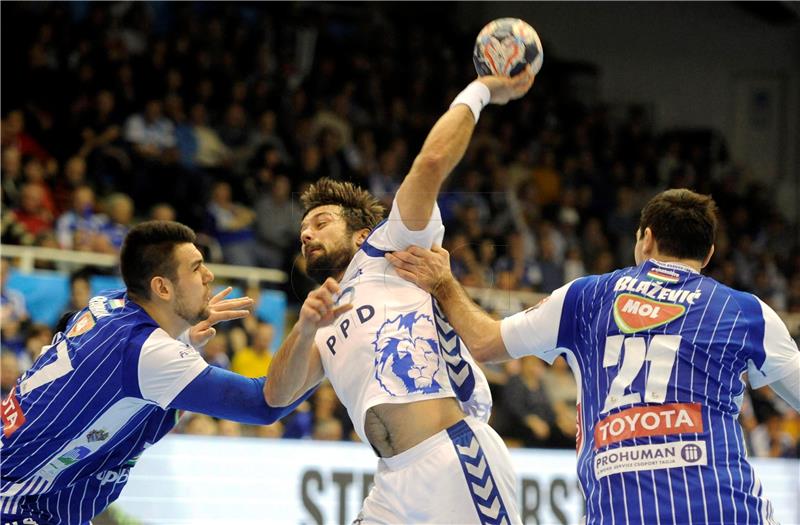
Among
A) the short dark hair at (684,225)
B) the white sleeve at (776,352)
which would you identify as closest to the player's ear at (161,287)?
the short dark hair at (684,225)

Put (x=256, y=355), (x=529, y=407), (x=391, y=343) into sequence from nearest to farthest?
1. (x=391, y=343)
2. (x=256, y=355)
3. (x=529, y=407)

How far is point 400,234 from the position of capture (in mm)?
Answer: 5172

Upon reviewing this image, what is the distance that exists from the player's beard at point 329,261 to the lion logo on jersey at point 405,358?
0.53 m

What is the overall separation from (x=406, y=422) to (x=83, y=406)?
1.57 metres

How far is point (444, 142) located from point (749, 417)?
1055 cm

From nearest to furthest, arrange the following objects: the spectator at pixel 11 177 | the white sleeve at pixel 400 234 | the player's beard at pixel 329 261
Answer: the white sleeve at pixel 400 234 < the player's beard at pixel 329 261 < the spectator at pixel 11 177

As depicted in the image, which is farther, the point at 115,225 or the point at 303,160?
the point at 303,160

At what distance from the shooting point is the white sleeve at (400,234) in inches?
202

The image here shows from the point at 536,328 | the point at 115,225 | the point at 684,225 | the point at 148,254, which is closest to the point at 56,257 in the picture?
the point at 115,225

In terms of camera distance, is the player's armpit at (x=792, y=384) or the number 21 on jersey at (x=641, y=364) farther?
the player's armpit at (x=792, y=384)

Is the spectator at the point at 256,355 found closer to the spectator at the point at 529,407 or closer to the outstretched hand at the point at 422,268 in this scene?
the spectator at the point at 529,407

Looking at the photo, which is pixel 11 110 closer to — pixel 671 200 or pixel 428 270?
pixel 428 270

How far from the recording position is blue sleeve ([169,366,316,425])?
5.29m

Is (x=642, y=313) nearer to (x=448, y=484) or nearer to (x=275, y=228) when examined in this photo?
(x=448, y=484)
